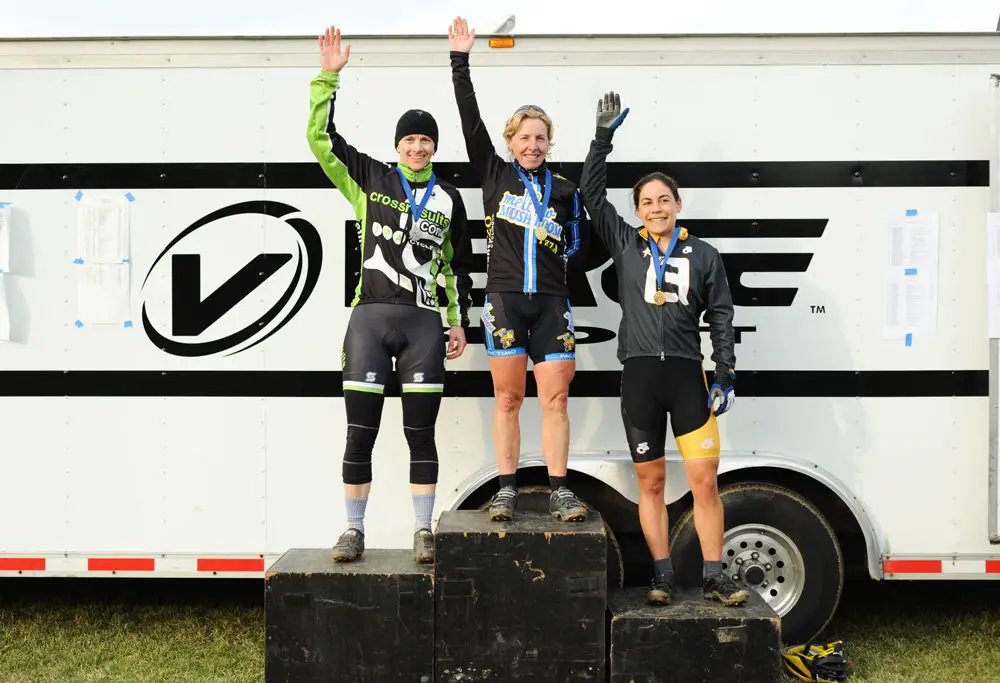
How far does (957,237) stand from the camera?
412cm

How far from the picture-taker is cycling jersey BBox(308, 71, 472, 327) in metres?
3.78

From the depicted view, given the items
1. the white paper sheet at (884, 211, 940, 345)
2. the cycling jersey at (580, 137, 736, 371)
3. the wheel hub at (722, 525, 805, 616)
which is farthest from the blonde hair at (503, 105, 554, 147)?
the wheel hub at (722, 525, 805, 616)

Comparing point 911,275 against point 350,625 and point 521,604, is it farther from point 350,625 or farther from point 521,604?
point 350,625

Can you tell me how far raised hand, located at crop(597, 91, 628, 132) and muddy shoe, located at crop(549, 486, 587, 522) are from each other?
1728 mm

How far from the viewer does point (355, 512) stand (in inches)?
149

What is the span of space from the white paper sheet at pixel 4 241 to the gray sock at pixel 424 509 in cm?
245

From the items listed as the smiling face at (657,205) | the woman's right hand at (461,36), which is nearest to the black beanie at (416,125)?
the woman's right hand at (461,36)

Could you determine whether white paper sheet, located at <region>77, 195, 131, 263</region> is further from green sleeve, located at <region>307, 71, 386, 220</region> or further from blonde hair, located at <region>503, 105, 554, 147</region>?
blonde hair, located at <region>503, 105, 554, 147</region>

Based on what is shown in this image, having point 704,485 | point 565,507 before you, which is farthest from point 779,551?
point 565,507

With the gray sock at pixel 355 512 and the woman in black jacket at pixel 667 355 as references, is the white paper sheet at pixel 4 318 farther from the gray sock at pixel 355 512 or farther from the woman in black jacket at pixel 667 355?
the woman in black jacket at pixel 667 355

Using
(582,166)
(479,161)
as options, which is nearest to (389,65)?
(479,161)

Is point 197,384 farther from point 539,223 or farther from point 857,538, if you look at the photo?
point 857,538

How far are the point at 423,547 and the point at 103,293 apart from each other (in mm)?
2127

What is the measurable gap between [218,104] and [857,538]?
4.13 metres
